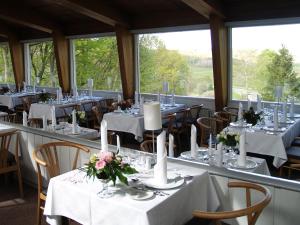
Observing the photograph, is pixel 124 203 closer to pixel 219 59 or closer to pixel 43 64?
pixel 219 59

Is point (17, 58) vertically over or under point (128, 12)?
under

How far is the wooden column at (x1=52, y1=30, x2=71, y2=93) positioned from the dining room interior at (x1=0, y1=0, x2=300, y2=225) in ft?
0.12

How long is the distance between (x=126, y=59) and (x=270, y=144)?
179 inches

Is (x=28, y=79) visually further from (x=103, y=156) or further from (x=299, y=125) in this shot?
(x=103, y=156)

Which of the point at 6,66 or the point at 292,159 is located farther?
the point at 6,66

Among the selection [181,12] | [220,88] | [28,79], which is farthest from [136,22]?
[28,79]

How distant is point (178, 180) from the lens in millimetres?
2352

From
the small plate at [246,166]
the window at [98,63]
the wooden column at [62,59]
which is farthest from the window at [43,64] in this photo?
the small plate at [246,166]

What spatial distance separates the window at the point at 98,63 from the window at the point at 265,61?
10.7ft

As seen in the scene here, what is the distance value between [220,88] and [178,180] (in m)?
4.58

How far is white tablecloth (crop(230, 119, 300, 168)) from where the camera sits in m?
4.26

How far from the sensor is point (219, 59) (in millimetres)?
6500

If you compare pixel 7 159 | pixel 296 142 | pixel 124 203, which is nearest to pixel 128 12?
pixel 296 142

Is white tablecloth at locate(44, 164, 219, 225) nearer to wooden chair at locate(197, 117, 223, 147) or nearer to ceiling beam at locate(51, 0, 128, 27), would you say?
wooden chair at locate(197, 117, 223, 147)
